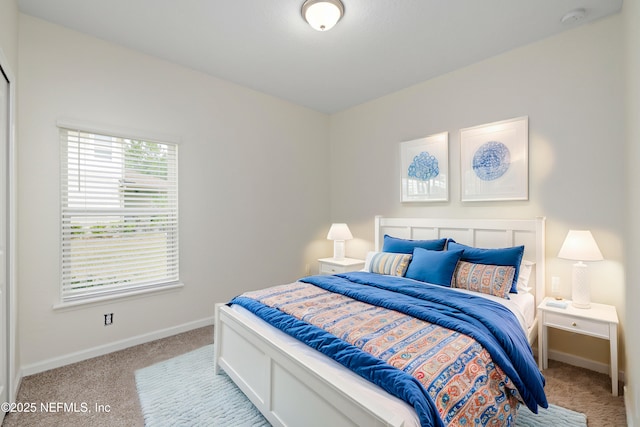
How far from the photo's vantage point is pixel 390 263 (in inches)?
117

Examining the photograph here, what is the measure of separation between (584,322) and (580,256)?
0.46 metres

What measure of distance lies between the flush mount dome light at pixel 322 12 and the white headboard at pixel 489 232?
2162 millimetres

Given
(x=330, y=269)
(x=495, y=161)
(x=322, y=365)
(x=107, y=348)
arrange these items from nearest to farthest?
(x=322, y=365)
(x=107, y=348)
(x=495, y=161)
(x=330, y=269)

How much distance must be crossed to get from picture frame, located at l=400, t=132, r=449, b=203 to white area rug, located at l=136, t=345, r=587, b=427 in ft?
6.60

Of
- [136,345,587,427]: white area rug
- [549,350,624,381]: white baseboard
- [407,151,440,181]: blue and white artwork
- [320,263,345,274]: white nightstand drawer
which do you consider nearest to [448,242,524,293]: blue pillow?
[549,350,624,381]: white baseboard

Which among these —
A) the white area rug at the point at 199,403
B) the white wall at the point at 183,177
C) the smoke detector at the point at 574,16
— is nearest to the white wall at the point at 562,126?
the smoke detector at the point at 574,16

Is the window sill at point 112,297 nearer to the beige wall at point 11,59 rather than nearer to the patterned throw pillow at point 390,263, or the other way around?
the beige wall at point 11,59

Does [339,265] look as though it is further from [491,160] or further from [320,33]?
[320,33]

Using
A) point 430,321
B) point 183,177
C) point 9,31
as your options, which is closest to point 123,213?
point 183,177

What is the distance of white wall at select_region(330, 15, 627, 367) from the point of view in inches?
91.4

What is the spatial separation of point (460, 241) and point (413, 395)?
2296 mm

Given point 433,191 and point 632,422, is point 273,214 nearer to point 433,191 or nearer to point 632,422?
point 433,191

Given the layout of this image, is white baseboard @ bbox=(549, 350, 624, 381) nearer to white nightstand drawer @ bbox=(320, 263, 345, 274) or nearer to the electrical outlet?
white nightstand drawer @ bbox=(320, 263, 345, 274)

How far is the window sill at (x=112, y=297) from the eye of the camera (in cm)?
249
